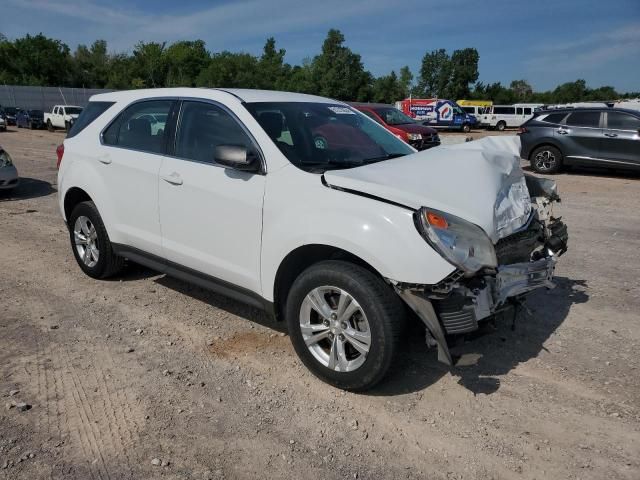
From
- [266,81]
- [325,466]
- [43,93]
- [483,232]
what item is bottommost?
[325,466]

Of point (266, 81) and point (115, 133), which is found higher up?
point (266, 81)

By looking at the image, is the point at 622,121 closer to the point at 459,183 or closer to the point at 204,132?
the point at 459,183

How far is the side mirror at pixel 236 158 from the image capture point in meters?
3.41

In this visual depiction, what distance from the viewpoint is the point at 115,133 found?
15.4 feet

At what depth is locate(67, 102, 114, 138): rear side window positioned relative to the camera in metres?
4.94

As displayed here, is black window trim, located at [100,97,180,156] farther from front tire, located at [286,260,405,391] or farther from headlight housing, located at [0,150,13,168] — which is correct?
headlight housing, located at [0,150,13,168]

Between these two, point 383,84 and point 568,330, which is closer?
point 568,330

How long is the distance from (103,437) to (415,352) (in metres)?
2.17

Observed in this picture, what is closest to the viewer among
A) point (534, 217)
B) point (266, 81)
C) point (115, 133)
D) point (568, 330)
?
point (534, 217)

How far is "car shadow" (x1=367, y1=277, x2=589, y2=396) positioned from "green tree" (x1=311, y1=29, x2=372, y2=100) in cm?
7131

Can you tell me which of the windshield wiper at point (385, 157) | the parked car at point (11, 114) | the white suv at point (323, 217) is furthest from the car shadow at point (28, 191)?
the parked car at point (11, 114)

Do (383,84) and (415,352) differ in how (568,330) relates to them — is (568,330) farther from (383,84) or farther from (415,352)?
(383,84)

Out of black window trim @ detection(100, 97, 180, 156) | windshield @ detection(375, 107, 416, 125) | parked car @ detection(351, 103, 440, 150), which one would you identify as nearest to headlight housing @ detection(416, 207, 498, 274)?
black window trim @ detection(100, 97, 180, 156)

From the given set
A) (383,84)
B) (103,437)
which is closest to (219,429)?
(103,437)
